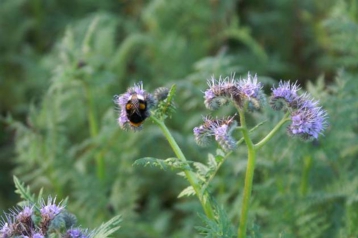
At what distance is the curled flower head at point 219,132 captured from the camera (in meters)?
2.38

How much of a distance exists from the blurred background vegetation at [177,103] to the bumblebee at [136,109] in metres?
0.63

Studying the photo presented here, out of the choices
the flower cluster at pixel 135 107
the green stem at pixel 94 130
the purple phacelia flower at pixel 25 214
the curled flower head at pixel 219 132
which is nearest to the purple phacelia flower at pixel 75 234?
the purple phacelia flower at pixel 25 214

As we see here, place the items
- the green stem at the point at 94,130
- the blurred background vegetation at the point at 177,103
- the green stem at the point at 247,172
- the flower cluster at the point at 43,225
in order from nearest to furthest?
the flower cluster at the point at 43,225 → the green stem at the point at 247,172 → the blurred background vegetation at the point at 177,103 → the green stem at the point at 94,130

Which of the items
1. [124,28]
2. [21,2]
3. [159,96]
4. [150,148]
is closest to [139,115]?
[159,96]

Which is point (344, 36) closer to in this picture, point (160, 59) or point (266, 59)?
point (266, 59)

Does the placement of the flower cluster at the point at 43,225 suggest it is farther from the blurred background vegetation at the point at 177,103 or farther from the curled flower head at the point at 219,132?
the blurred background vegetation at the point at 177,103

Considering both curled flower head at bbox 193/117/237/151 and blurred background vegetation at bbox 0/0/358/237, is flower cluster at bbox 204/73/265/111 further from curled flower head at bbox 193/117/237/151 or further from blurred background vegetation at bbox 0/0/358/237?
blurred background vegetation at bbox 0/0/358/237

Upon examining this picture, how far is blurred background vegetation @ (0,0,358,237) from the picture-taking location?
3.78 metres

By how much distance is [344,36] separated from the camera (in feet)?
16.5

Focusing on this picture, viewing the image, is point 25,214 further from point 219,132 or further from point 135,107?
point 219,132

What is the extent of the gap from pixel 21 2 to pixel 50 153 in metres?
2.74

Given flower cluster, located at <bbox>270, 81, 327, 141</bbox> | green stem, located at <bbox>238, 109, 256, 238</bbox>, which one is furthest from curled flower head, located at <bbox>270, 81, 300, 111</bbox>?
green stem, located at <bbox>238, 109, 256, 238</bbox>

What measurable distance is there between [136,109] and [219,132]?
34cm

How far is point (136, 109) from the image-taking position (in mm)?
2516
